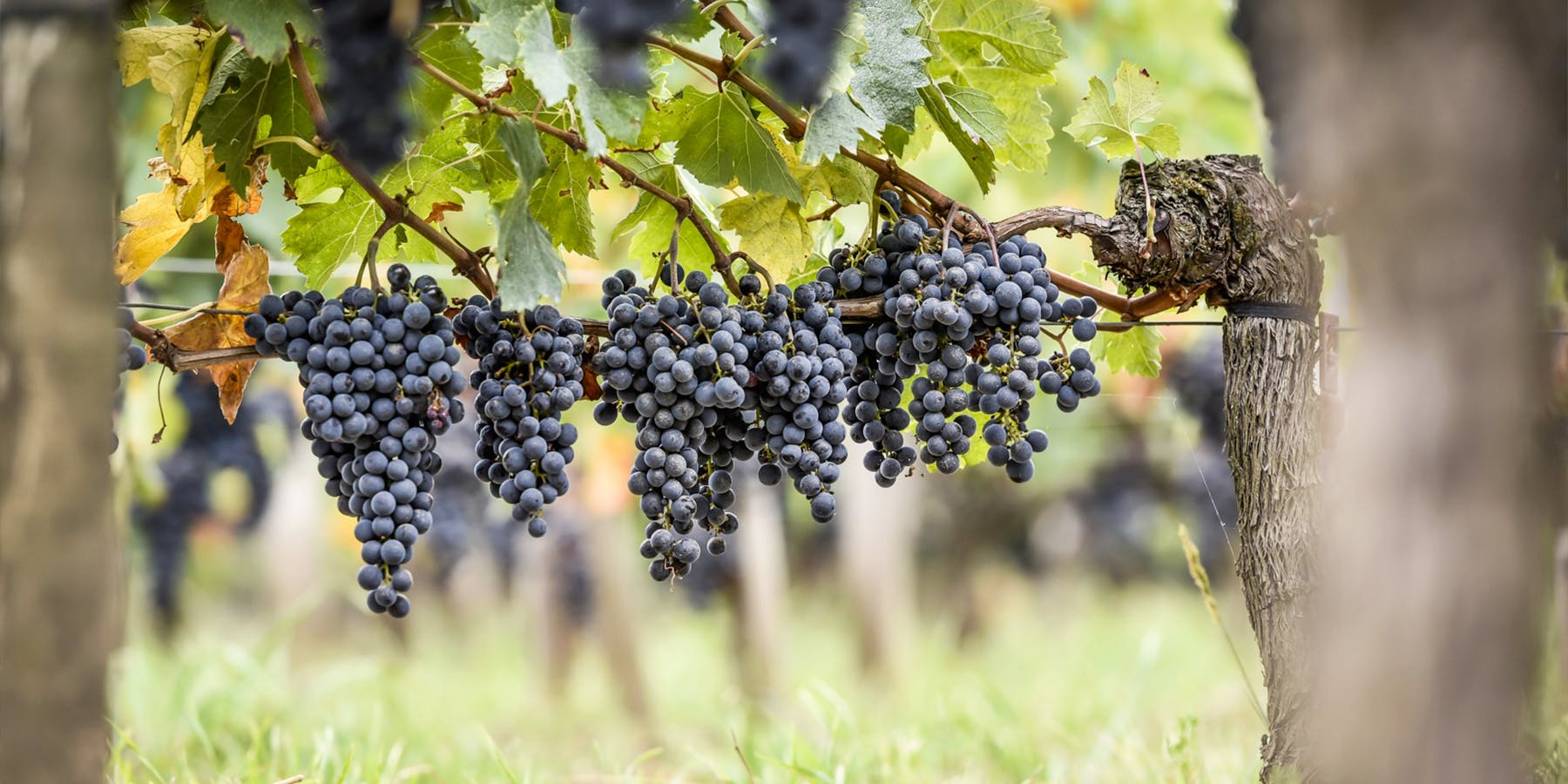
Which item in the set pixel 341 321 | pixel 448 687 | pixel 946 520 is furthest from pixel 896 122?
pixel 946 520

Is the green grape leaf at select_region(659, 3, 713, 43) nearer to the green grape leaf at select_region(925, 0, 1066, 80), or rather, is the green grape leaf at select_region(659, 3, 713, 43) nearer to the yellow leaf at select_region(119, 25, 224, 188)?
the green grape leaf at select_region(925, 0, 1066, 80)

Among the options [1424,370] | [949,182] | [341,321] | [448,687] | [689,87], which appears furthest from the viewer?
[448,687]

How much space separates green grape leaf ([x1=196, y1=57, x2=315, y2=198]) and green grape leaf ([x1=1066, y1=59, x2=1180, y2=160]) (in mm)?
1193

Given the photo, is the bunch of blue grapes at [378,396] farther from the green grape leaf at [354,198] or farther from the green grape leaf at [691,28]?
the green grape leaf at [691,28]

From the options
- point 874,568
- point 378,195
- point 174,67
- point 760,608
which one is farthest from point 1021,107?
point 874,568

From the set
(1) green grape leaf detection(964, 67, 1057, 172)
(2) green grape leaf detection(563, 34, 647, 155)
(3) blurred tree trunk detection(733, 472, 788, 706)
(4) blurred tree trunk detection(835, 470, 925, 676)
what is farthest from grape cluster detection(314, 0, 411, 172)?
(4) blurred tree trunk detection(835, 470, 925, 676)

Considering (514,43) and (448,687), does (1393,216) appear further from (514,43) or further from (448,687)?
(448,687)

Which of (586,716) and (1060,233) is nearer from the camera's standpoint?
(1060,233)

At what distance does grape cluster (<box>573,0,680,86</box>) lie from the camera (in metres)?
0.95

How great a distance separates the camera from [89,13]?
943mm

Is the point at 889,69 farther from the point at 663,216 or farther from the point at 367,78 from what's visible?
the point at 367,78

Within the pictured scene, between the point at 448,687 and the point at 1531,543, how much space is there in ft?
20.6

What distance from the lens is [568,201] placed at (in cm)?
173

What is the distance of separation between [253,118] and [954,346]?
1055 mm
